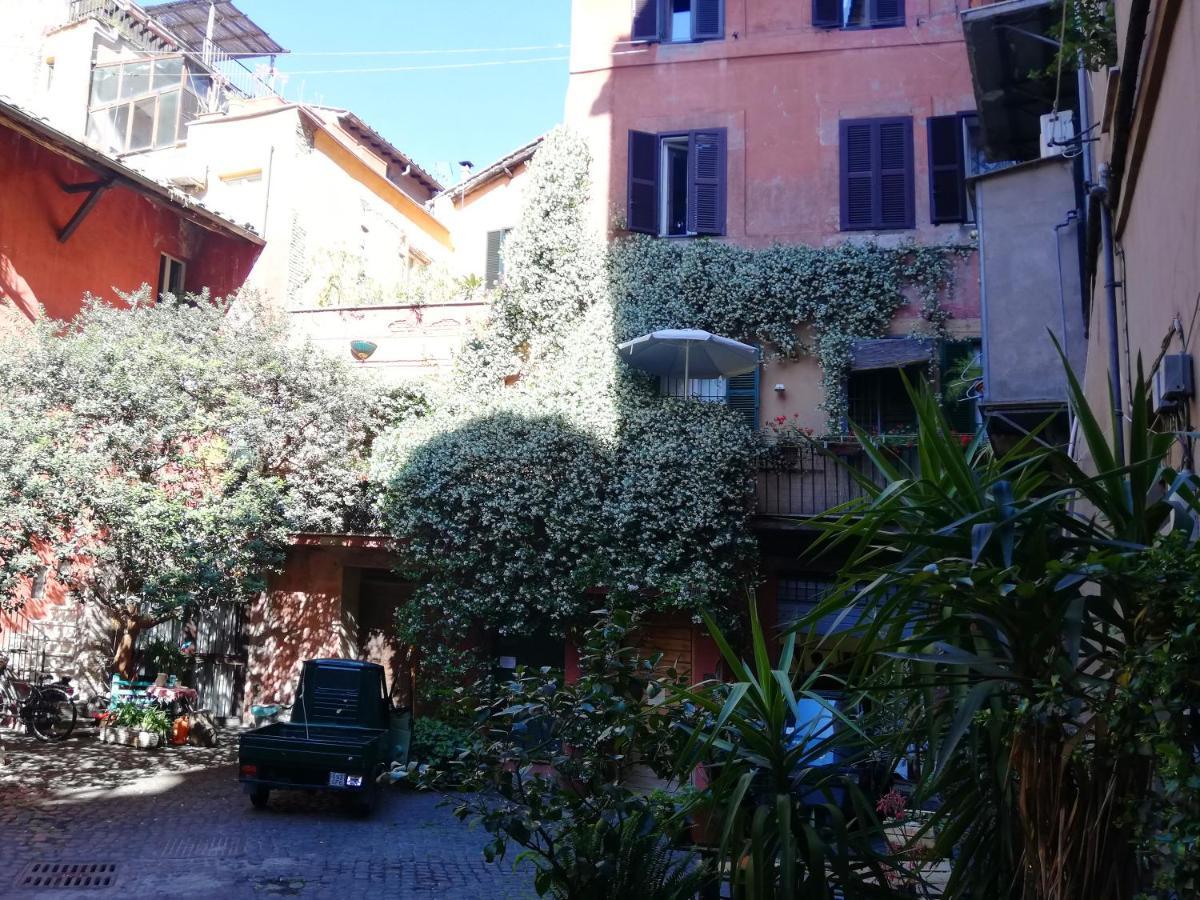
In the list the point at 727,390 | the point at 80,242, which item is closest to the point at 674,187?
the point at 727,390

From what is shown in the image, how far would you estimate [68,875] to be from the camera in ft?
25.5

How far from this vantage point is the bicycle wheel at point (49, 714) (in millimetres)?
13852

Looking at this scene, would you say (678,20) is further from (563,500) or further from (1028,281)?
(1028,281)

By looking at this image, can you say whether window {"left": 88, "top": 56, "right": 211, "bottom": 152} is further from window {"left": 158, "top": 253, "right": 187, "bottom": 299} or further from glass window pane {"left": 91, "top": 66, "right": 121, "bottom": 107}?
window {"left": 158, "top": 253, "right": 187, "bottom": 299}

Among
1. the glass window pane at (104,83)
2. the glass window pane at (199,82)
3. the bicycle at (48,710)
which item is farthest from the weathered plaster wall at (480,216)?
the bicycle at (48,710)

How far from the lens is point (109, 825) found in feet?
31.0

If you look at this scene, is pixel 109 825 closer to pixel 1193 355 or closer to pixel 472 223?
pixel 1193 355

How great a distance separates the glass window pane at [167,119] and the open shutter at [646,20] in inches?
416

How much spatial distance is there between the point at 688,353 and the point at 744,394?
1505 millimetres

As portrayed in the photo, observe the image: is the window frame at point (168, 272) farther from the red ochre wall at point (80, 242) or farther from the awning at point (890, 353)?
the awning at point (890, 353)

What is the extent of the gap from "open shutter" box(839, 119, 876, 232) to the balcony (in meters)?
3.39

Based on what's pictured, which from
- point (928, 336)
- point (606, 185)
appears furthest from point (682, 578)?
A: point (606, 185)

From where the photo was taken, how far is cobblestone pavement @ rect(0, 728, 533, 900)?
7910 mm

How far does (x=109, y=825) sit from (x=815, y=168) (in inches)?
473
